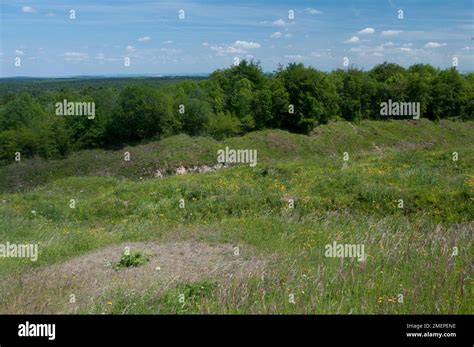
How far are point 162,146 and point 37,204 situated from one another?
1870 centimetres

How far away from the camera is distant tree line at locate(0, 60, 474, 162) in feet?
115

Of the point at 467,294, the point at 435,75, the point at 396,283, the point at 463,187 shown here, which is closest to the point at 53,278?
the point at 396,283

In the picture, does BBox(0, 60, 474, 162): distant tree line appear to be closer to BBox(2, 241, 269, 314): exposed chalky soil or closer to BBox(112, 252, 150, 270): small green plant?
BBox(2, 241, 269, 314): exposed chalky soil

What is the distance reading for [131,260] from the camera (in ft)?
23.6

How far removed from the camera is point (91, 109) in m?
31.4

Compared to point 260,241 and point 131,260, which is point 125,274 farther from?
point 260,241

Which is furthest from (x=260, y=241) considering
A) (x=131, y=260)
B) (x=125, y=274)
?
(x=125, y=274)

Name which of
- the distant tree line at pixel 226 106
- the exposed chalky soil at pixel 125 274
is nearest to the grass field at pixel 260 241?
the exposed chalky soil at pixel 125 274

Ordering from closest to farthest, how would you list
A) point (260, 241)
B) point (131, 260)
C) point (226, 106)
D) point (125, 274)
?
point (125, 274)
point (131, 260)
point (260, 241)
point (226, 106)

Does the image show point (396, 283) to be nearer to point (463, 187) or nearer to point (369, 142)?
point (463, 187)

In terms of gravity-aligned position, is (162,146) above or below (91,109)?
below

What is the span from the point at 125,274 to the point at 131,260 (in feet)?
1.92

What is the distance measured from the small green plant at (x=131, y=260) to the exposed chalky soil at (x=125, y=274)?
0.09 metres

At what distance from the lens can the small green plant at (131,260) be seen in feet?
23.4
